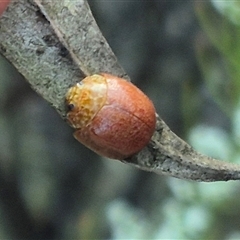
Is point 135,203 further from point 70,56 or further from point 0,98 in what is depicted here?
point 70,56

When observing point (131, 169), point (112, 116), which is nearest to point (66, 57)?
point (112, 116)

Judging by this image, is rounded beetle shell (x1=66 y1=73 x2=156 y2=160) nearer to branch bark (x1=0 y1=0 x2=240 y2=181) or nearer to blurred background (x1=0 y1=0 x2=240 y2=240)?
branch bark (x1=0 y1=0 x2=240 y2=181)

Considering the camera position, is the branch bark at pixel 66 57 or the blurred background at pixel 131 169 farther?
the blurred background at pixel 131 169

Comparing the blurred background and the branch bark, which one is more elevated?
the branch bark

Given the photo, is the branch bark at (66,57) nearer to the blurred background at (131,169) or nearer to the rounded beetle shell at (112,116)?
the rounded beetle shell at (112,116)

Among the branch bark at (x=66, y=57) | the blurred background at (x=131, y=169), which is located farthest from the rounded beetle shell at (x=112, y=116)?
the blurred background at (x=131, y=169)

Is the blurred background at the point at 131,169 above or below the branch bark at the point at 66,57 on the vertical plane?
below

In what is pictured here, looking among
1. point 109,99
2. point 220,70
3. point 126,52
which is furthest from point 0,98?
point 109,99

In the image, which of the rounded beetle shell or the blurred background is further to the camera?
the blurred background

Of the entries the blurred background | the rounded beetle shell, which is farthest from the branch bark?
the blurred background
